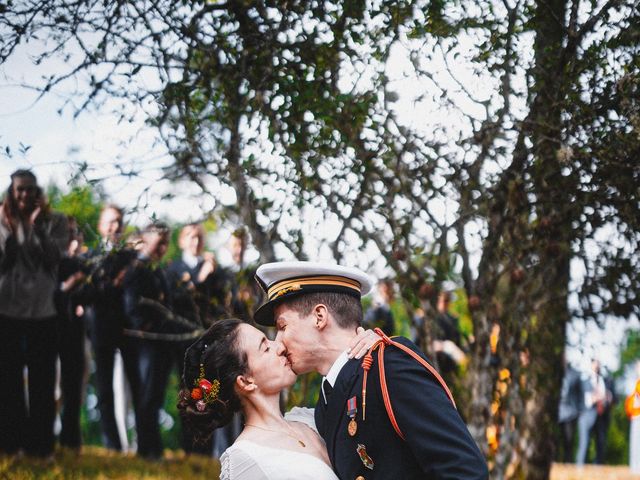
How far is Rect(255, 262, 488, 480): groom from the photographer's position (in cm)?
235

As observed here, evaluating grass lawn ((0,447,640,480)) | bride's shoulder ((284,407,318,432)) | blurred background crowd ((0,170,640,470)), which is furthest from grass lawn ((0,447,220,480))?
bride's shoulder ((284,407,318,432))

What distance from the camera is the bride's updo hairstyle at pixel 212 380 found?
9.26 ft

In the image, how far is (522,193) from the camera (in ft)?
15.4

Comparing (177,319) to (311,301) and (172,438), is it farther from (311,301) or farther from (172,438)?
(311,301)

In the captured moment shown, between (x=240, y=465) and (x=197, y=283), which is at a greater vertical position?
(x=197, y=283)

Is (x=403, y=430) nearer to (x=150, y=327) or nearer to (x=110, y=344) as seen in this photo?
(x=150, y=327)

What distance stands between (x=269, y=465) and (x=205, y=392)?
37cm

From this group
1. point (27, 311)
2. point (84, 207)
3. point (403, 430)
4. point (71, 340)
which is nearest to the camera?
point (403, 430)

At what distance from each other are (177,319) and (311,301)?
3.14 meters

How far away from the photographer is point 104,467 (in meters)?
5.70

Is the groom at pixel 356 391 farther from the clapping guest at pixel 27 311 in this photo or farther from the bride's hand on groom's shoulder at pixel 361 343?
the clapping guest at pixel 27 311

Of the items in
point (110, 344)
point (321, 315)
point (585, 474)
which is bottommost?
point (585, 474)

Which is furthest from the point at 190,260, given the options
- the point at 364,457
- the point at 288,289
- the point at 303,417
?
the point at 364,457

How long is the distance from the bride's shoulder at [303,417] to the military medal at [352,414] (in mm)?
484
